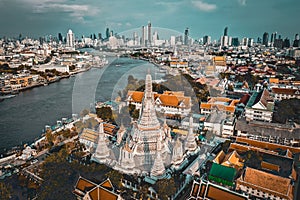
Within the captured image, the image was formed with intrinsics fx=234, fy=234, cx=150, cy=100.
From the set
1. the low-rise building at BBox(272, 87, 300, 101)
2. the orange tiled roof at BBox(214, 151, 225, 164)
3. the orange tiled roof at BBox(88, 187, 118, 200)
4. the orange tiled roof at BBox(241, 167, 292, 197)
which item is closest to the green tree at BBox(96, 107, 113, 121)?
the orange tiled roof at BBox(214, 151, 225, 164)

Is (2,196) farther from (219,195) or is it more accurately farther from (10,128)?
(10,128)

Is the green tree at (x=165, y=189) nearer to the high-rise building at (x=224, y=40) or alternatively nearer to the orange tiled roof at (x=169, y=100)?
the orange tiled roof at (x=169, y=100)

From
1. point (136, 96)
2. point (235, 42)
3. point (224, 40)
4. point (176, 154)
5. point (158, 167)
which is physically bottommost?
point (158, 167)

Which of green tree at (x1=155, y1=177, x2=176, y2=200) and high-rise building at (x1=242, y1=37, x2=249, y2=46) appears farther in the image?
high-rise building at (x1=242, y1=37, x2=249, y2=46)

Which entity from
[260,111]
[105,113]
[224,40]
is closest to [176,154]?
[105,113]

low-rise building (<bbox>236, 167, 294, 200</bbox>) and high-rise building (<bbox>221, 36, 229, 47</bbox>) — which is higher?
high-rise building (<bbox>221, 36, 229, 47</bbox>)

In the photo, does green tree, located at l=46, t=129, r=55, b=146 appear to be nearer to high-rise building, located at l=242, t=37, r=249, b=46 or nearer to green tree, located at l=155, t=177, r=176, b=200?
green tree, located at l=155, t=177, r=176, b=200

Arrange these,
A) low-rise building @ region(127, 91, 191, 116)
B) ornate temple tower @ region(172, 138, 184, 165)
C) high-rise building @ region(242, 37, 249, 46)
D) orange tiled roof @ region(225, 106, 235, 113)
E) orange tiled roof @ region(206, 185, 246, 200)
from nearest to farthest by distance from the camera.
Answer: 1. orange tiled roof @ region(206, 185, 246, 200)
2. ornate temple tower @ region(172, 138, 184, 165)
3. orange tiled roof @ region(225, 106, 235, 113)
4. low-rise building @ region(127, 91, 191, 116)
5. high-rise building @ region(242, 37, 249, 46)

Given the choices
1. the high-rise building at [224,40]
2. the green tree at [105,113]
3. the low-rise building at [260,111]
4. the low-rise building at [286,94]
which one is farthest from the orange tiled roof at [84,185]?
the high-rise building at [224,40]

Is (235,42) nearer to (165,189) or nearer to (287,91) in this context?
(287,91)
